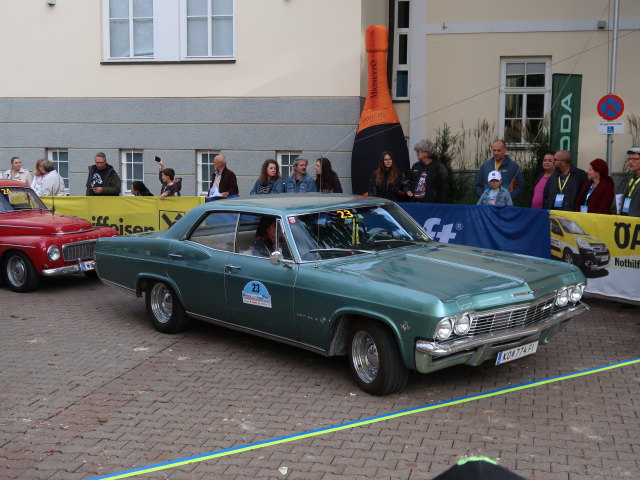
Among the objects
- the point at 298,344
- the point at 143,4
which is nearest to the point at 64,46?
the point at 143,4

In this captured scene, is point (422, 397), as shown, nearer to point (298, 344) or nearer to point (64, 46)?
point (298, 344)

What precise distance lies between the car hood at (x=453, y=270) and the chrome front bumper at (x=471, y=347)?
33 centimetres

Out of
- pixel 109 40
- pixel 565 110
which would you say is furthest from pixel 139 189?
pixel 565 110

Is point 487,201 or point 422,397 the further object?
point 487,201

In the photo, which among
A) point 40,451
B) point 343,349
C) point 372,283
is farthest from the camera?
point 343,349

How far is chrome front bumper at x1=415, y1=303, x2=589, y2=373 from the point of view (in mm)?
5641

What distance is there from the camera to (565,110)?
49.8 feet

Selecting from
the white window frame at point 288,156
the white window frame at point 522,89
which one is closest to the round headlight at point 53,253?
the white window frame at point 288,156

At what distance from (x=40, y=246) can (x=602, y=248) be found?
7.59m

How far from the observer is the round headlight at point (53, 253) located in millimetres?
10828

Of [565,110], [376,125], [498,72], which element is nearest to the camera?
[376,125]

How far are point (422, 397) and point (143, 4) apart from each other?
13.6m

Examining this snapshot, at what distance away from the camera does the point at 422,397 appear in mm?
6152

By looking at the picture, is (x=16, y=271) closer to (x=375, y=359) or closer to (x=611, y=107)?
(x=375, y=359)
